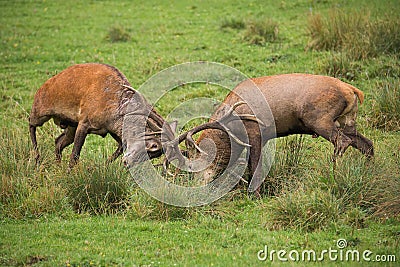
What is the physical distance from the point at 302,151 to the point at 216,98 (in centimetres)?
377

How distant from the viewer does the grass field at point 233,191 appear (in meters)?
6.90

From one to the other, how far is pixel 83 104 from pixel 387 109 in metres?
5.10

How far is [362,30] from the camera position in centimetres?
1379

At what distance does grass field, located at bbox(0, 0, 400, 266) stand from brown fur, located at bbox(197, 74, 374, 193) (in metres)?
0.27

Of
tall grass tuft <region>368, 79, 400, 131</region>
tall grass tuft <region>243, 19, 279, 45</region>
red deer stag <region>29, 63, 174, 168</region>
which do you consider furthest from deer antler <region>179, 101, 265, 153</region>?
tall grass tuft <region>243, 19, 279, 45</region>

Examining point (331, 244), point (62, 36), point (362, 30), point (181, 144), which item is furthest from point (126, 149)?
point (62, 36)

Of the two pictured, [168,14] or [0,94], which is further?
[168,14]

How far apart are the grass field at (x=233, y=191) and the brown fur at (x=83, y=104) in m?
0.34

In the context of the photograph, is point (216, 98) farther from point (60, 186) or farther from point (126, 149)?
point (60, 186)

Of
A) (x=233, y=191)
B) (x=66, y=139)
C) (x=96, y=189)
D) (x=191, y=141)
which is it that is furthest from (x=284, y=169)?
(x=66, y=139)

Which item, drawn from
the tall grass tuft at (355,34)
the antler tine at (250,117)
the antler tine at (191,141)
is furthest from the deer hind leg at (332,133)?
the tall grass tuft at (355,34)

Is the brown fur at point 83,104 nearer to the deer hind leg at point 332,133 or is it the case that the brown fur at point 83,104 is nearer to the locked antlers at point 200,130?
the locked antlers at point 200,130

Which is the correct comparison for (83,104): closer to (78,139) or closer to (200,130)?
(78,139)

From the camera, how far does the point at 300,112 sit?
8.88m
